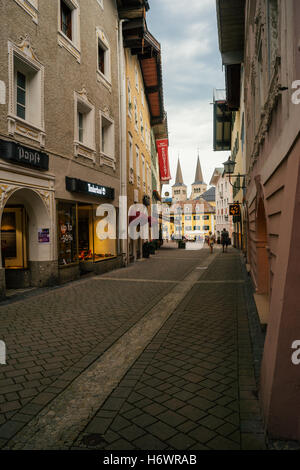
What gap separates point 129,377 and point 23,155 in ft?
23.0

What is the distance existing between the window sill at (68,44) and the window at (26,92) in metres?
1.79

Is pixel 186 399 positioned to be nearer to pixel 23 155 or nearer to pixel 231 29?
pixel 23 155

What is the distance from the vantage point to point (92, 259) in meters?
13.7

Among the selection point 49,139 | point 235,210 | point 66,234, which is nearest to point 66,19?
point 49,139

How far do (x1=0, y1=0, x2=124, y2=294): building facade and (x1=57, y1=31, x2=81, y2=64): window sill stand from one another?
40 millimetres

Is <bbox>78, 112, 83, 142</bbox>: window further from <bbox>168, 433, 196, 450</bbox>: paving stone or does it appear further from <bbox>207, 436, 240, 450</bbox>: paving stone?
<bbox>207, 436, 240, 450</bbox>: paving stone

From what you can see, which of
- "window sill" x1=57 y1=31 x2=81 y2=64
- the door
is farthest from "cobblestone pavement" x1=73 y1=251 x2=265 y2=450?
"window sill" x1=57 y1=31 x2=81 y2=64

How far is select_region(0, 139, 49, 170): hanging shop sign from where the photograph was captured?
8.27 metres

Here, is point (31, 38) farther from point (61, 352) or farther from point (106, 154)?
point (61, 352)

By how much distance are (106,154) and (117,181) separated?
5.82 ft

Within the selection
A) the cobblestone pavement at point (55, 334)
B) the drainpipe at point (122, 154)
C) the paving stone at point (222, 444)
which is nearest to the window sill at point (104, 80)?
the drainpipe at point (122, 154)

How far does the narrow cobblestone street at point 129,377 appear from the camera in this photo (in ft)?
9.02
